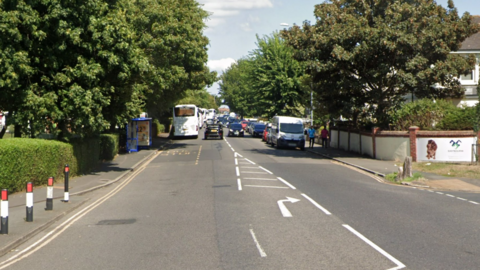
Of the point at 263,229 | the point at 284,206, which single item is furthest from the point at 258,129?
the point at 263,229

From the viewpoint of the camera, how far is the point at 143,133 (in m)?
37.7

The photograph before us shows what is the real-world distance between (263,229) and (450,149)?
64.0 ft

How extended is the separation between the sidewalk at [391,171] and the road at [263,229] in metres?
2.10

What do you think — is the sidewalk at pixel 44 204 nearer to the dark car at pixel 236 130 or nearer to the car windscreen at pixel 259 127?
the car windscreen at pixel 259 127

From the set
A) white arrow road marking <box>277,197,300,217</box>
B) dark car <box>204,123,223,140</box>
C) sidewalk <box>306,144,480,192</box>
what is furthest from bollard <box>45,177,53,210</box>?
dark car <box>204,123,223,140</box>

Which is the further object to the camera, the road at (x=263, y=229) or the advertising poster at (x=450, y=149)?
the advertising poster at (x=450, y=149)

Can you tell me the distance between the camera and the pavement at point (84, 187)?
406 inches

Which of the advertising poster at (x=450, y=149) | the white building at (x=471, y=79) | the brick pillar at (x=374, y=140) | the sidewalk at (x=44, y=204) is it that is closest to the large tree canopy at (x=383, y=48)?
the brick pillar at (x=374, y=140)

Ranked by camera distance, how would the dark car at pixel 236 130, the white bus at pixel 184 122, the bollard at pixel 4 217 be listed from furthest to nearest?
the dark car at pixel 236 130 < the white bus at pixel 184 122 < the bollard at pixel 4 217

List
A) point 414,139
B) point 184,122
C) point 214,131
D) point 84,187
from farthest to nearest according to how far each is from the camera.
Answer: point 184,122 < point 214,131 < point 414,139 < point 84,187

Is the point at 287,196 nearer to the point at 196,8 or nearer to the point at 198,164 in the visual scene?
the point at 198,164

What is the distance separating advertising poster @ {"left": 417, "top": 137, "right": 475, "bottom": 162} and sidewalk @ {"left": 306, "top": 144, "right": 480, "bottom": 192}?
2.11 meters

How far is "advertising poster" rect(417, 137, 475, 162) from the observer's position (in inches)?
1053

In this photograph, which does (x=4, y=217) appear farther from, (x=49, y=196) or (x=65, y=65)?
(x=65, y=65)
